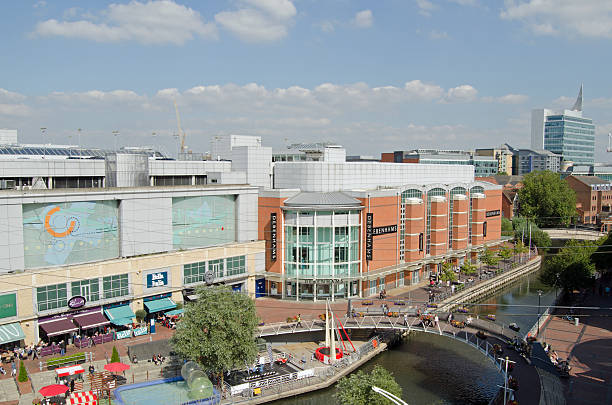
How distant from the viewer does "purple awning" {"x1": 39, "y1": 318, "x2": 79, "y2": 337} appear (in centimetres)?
3878

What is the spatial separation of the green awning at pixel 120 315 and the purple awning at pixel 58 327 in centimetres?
311

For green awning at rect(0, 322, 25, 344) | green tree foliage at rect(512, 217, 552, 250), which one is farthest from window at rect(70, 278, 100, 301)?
green tree foliage at rect(512, 217, 552, 250)

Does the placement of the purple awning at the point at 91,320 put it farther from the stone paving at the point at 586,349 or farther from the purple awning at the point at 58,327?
the stone paving at the point at 586,349

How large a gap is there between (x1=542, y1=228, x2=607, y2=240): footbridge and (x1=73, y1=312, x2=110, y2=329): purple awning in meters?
93.0

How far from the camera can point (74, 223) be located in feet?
138

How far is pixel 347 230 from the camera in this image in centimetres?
5334

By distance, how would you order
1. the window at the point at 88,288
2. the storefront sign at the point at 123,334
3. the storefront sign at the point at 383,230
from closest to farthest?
1. the window at the point at 88,288
2. the storefront sign at the point at 123,334
3. the storefront sign at the point at 383,230

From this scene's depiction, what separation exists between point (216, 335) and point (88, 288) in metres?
14.5

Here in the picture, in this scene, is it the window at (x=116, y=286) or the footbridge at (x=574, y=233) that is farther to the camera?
the footbridge at (x=574, y=233)

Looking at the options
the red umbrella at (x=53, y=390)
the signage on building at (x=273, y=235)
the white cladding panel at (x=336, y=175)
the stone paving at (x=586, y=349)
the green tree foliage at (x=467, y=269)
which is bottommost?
the stone paving at (x=586, y=349)

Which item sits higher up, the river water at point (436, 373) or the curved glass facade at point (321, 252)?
the curved glass facade at point (321, 252)

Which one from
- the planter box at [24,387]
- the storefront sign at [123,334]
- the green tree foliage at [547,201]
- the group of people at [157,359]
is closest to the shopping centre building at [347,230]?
the storefront sign at [123,334]

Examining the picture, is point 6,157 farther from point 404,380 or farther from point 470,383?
point 470,383

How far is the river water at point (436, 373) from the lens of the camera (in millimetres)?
36656
